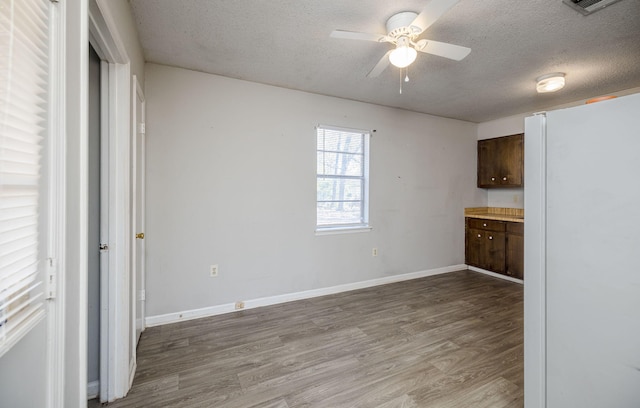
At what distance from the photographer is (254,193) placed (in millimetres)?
3031

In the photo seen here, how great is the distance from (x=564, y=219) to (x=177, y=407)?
235cm

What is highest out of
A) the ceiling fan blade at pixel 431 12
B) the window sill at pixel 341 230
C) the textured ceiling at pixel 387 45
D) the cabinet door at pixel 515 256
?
the textured ceiling at pixel 387 45

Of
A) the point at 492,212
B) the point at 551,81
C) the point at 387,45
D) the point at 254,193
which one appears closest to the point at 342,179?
the point at 254,193

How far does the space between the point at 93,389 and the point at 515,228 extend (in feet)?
16.0

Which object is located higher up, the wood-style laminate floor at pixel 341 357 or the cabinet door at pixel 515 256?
the cabinet door at pixel 515 256

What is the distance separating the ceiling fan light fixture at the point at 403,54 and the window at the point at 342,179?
1588 mm

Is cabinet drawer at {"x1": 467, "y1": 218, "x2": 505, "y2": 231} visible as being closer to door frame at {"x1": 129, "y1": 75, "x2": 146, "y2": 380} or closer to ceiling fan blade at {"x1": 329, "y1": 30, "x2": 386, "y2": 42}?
ceiling fan blade at {"x1": 329, "y1": 30, "x2": 386, "y2": 42}

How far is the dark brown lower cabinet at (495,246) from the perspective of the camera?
12.5 ft

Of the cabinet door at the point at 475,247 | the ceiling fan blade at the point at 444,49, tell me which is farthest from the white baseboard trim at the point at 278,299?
the ceiling fan blade at the point at 444,49

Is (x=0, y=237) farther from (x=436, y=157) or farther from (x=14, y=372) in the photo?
(x=436, y=157)

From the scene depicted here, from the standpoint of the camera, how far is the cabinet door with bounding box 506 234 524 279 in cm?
378

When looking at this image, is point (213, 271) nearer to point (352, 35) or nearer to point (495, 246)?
point (352, 35)

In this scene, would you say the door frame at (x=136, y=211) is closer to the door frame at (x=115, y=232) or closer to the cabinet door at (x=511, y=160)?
the door frame at (x=115, y=232)

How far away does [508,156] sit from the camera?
4.21 metres
